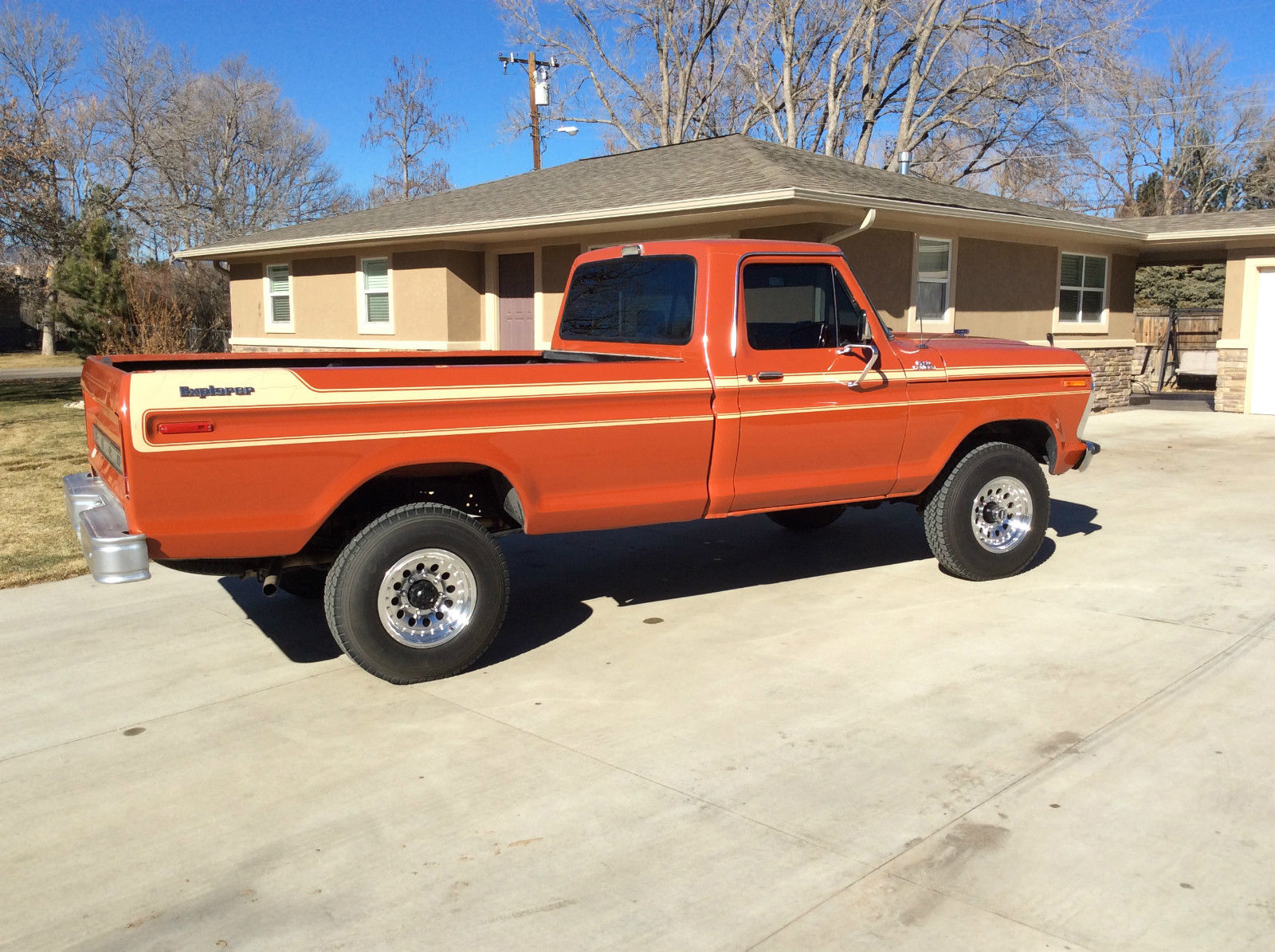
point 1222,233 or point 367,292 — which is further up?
point 1222,233

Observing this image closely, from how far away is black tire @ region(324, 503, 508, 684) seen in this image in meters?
5.06

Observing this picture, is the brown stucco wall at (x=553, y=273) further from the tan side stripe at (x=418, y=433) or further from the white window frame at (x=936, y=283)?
the tan side stripe at (x=418, y=433)

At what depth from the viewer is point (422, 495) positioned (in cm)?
559

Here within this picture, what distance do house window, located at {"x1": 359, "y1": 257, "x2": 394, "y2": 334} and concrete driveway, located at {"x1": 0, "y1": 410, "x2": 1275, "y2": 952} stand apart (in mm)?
12514

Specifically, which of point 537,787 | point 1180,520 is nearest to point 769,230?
point 1180,520

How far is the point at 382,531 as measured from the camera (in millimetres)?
5094

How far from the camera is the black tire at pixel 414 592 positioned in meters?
5.06

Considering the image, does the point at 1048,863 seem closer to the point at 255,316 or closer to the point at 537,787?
the point at 537,787

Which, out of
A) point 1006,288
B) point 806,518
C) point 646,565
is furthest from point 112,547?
point 1006,288

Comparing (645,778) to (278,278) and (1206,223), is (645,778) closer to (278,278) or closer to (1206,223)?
(1206,223)

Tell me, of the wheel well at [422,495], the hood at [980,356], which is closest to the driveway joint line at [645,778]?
the wheel well at [422,495]

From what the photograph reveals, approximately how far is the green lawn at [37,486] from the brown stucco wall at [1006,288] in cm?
1168

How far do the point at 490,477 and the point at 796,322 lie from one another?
6.55 feet

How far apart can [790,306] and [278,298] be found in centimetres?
1818
